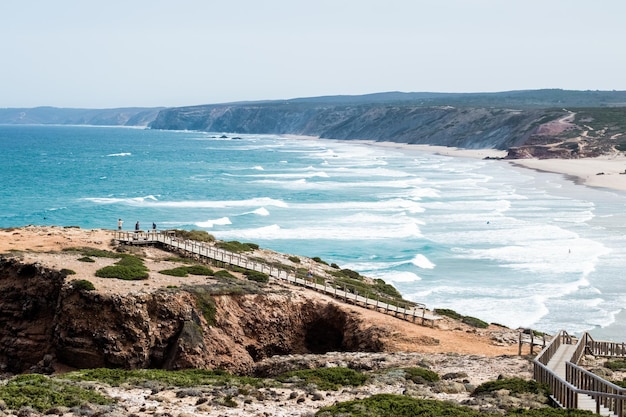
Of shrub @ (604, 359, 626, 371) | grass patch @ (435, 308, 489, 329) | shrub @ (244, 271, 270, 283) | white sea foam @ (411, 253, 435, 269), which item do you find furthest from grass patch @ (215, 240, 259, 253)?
shrub @ (604, 359, 626, 371)

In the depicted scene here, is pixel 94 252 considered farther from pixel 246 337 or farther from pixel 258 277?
pixel 246 337

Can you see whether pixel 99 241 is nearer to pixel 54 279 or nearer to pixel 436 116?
pixel 54 279

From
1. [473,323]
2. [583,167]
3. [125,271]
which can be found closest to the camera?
[125,271]

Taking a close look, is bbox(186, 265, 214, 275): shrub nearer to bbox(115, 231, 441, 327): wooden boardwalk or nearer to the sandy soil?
the sandy soil

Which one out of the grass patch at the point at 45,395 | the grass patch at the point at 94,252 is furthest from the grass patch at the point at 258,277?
the grass patch at the point at 45,395

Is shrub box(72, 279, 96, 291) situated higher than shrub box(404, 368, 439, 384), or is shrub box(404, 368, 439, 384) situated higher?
shrub box(72, 279, 96, 291)

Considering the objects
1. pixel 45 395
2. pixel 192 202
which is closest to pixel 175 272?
pixel 45 395

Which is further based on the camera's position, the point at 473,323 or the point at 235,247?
the point at 235,247
